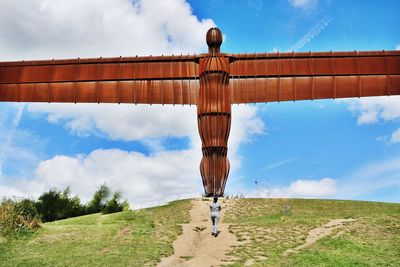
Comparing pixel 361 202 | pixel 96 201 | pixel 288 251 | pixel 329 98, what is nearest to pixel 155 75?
pixel 329 98

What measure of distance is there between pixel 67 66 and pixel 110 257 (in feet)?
36.2

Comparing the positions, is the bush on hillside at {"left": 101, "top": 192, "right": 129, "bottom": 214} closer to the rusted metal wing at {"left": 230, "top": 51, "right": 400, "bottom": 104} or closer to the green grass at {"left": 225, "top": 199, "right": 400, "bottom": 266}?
the green grass at {"left": 225, "top": 199, "right": 400, "bottom": 266}

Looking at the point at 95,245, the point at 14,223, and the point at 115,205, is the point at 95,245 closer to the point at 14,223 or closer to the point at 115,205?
the point at 14,223

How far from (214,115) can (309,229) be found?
7178 mm

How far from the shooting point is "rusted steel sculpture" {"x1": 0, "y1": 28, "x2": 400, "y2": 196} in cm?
2219

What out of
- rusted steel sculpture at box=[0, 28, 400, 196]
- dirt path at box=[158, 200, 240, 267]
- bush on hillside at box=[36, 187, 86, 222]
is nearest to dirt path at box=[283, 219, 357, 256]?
dirt path at box=[158, 200, 240, 267]

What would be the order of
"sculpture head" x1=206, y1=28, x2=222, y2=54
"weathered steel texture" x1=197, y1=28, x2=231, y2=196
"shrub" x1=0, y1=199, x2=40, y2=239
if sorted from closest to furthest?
1. "shrub" x1=0, y1=199, x2=40, y2=239
2. "weathered steel texture" x1=197, y1=28, x2=231, y2=196
3. "sculpture head" x1=206, y1=28, x2=222, y2=54

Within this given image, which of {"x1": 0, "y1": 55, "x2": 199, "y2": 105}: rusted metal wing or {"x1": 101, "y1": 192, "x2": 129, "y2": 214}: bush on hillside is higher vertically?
{"x1": 0, "y1": 55, "x2": 199, "y2": 105}: rusted metal wing

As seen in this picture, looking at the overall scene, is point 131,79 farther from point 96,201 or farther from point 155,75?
point 96,201

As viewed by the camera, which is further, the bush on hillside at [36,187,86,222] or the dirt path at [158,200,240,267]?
the bush on hillside at [36,187,86,222]

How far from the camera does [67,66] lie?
23.7 m

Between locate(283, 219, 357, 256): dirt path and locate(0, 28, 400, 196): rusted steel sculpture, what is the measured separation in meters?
6.42

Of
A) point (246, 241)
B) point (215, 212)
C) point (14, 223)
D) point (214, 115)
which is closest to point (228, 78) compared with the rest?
point (214, 115)

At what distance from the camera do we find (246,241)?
20109 mm
